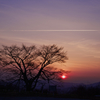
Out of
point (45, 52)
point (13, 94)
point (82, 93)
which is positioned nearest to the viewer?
point (13, 94)

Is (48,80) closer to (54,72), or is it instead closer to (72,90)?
(54,72)

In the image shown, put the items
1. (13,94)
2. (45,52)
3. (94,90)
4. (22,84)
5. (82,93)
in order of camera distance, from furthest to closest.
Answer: (45,52) → (22,84) → (94,90) → (82,93) → (13,94)

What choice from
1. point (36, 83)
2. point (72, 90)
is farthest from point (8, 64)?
point (72, 90)

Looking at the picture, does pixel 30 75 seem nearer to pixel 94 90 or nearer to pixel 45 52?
pixel 45 52

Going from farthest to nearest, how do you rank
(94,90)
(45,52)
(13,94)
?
(45,52)
(94,90)
(13,94)

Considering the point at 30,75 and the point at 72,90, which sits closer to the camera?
the point at 72,90

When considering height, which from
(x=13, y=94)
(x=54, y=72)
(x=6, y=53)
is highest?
(x=6, y=53)

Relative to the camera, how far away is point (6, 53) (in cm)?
2972

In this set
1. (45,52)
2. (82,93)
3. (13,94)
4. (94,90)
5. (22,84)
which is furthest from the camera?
(45,52)

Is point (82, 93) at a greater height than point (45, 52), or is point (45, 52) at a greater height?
point (45, 52)

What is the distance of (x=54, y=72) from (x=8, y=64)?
897 cm

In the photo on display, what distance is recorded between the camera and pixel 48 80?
95.7ft

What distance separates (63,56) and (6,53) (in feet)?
37.1

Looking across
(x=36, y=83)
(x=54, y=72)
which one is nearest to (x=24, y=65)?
(x=36, y=83)
